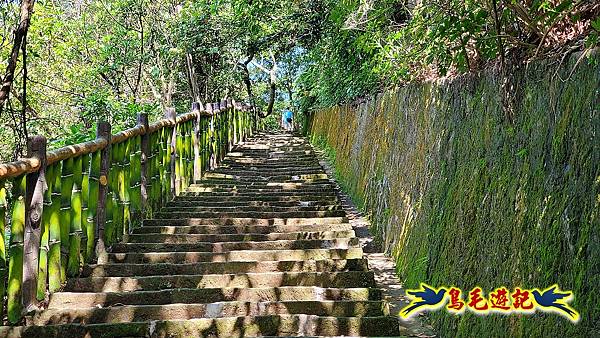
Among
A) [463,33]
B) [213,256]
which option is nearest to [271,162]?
[213,256]

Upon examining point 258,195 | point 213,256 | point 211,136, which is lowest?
point 213,256

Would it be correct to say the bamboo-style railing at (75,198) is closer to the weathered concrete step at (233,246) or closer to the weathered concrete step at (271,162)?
the weathered concrete step at (233,246)

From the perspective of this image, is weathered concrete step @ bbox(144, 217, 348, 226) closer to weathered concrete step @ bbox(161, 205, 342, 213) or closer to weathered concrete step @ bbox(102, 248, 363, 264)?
weathered concrete step @ bbox(161, 205, 342, 213)

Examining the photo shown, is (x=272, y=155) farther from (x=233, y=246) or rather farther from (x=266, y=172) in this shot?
(x=233, y=246)

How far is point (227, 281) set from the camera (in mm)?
4574

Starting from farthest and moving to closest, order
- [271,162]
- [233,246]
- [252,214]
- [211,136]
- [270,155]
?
[270,155] < [271,162] < [211,136] < [252,214] < [233,246]

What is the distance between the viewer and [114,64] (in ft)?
56.3

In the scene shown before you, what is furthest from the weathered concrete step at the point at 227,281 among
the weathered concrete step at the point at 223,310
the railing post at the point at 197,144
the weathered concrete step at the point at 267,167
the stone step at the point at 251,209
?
the weathered concrete step at the point at 267,167

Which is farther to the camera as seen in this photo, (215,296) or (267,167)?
(267,167)

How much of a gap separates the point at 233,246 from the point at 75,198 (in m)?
1.47

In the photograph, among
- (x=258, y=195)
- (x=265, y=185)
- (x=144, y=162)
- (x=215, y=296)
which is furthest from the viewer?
(x=265, y=185)

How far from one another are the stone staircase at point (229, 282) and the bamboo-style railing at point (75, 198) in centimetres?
17

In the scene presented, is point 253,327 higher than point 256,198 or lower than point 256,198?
lower

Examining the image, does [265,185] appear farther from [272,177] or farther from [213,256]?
[213,256]
